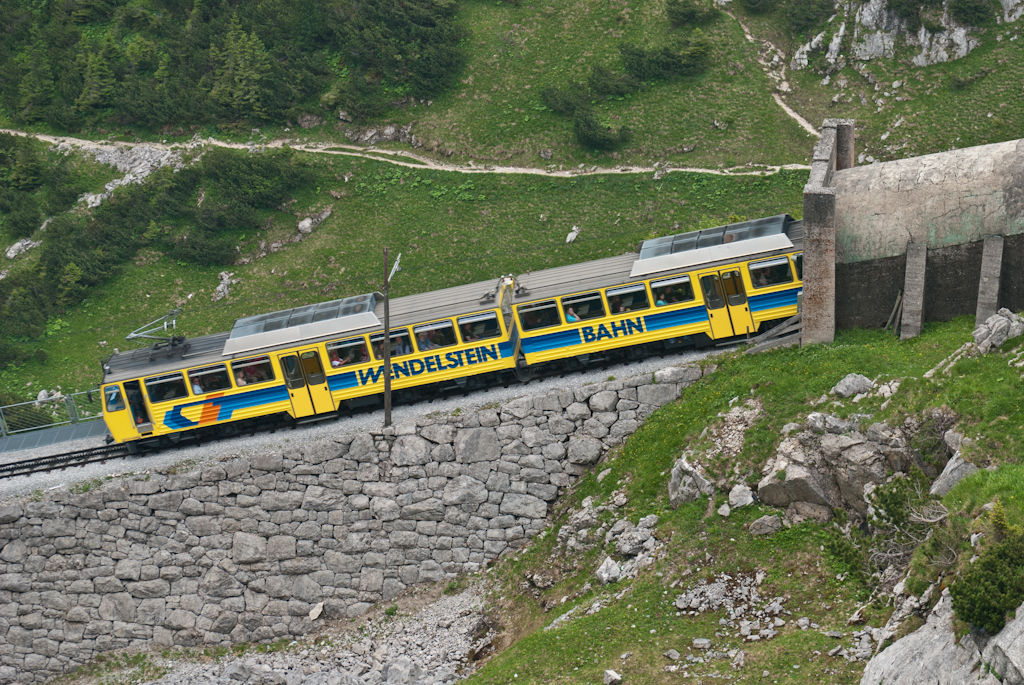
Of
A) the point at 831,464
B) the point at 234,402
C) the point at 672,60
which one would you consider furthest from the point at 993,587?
the point at 672,60

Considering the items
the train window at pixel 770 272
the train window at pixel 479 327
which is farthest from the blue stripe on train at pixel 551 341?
the train window at pixel 770 272

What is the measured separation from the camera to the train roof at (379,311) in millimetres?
26672

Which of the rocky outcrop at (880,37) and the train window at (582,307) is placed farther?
the rocky outcrop at (880,37)

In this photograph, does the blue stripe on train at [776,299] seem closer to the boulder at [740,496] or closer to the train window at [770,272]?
the train window at [770,272]

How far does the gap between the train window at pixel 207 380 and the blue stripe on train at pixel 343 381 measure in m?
→ 3.38

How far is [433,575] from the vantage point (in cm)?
2769

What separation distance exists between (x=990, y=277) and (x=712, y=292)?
24.5 feet

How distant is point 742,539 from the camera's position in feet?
68.0

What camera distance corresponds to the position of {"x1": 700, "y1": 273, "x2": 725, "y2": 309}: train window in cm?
2628

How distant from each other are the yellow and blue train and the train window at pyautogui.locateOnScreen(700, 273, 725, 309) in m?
0.03

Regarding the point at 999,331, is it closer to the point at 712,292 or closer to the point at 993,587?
the point at 712,292

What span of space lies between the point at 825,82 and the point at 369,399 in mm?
30895

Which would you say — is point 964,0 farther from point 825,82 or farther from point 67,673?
point 67,673

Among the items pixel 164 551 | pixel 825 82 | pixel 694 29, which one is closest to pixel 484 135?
pixel 694 29
